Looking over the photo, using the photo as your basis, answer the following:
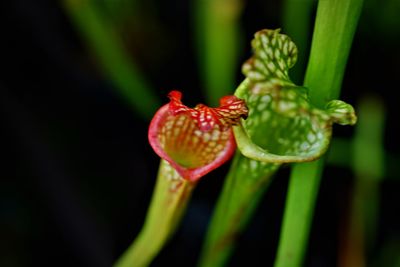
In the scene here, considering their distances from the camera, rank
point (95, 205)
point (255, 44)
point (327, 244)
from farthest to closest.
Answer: point (95, 205), point (327, 244), point (255, 44)

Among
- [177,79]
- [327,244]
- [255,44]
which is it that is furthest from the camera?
[177,79]

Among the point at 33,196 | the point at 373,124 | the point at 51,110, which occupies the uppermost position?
the point at 373,124

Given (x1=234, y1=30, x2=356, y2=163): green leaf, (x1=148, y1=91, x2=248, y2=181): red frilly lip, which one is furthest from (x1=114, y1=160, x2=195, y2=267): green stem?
(x1=234, y1=30, x2=356, y2=163): green leaf

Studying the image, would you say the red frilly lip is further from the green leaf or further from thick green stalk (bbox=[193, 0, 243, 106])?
thick green stalk (bbox=[193, 0, 243, 106])

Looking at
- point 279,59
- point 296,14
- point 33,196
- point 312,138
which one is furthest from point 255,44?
point 33,196

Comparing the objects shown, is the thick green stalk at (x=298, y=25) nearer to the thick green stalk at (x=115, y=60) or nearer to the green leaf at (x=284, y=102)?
the thick green stalk at (x=115, y=60)

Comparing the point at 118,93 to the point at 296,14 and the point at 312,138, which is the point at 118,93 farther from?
the point at 312,138
